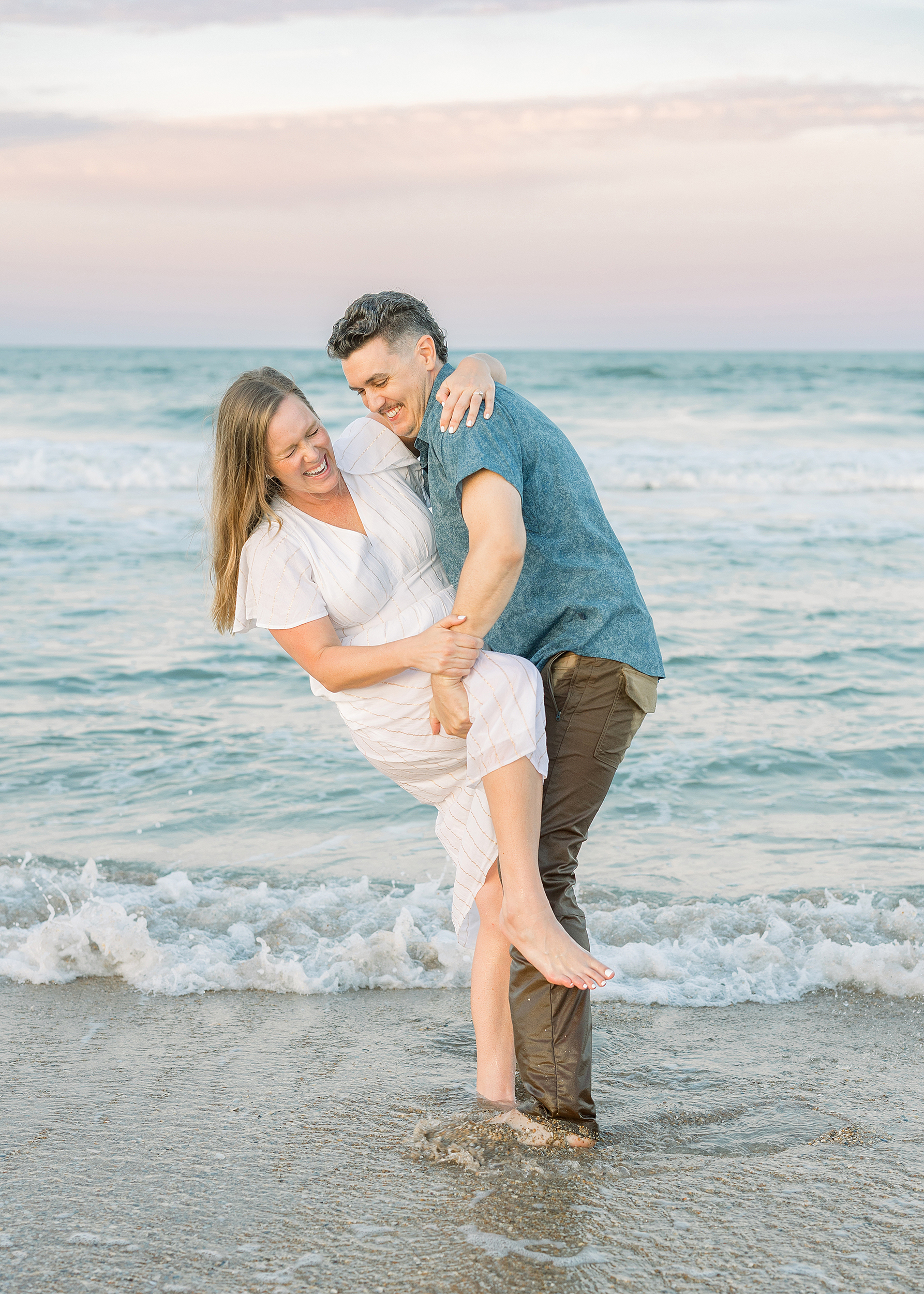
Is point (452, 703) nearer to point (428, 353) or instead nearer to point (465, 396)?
point (465, 396)

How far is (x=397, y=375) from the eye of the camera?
2.82 metres

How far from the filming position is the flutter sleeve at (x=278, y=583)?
286cm

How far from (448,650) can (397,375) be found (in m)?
0.70

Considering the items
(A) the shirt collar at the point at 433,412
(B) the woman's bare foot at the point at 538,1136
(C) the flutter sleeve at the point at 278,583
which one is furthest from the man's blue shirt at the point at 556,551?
(B) the woman's bare foot at the point at 538,1136

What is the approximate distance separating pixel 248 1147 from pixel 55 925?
5.11 feet

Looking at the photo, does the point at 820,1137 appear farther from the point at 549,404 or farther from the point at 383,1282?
the point at 549,404

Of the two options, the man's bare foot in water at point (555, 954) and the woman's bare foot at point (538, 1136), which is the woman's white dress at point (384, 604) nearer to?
the man's bare foot in water at point (555, 954)

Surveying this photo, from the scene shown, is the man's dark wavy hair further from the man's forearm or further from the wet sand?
the wet sand

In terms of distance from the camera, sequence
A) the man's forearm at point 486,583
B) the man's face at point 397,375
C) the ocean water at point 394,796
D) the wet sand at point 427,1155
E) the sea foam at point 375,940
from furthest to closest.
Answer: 1. the ocean water at point 394,796
2. the sea foam at point 375,940
3. the man's face at point 397,375
4. the man's forearm at point 486,583
5. the wet sand at point 427,1155

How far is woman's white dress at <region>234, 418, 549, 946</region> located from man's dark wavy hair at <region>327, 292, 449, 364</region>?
Result: 356 mm

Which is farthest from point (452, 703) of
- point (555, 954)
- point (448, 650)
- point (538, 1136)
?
point (538, 1136)

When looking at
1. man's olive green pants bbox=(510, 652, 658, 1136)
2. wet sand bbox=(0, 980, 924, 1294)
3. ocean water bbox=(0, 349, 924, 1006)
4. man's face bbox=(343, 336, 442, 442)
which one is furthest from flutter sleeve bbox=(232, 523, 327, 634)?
wet sand bbox=(0, 980, 924, 1294)

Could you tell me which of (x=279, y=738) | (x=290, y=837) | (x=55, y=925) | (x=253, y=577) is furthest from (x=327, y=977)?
(x=279, y=738)

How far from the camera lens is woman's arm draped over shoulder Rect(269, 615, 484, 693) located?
2.67m
